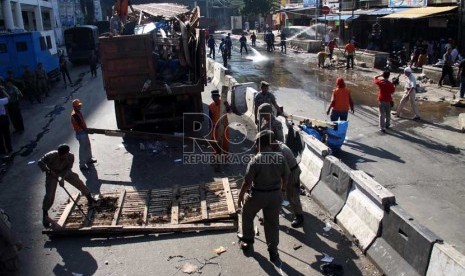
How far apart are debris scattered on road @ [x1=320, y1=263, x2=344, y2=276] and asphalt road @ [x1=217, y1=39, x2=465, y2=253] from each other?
1.76 metres

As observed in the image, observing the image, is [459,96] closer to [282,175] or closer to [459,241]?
[459,241]

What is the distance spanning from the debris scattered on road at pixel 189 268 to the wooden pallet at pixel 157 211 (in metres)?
0.83

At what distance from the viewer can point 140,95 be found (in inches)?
412

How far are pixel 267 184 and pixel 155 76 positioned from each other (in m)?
6.33

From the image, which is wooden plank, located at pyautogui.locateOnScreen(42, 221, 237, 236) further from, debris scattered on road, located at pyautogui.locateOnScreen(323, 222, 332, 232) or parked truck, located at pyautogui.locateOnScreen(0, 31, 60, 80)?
parked truck, located at pyautogui.locateOnScreen(0, 31, 60, 80)

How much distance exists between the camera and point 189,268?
17.8ft

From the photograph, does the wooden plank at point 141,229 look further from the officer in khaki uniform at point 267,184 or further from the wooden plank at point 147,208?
the officer in khaki uniform at point 267,184

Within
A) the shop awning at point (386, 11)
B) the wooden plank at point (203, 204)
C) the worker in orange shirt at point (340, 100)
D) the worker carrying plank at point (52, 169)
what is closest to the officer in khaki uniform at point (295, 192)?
the wooden plank at point (203, 204)

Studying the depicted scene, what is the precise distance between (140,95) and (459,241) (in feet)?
24.8

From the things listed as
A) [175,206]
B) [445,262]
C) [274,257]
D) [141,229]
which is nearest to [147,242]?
[141,229]

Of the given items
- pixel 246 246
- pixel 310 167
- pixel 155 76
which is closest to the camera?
pixel 246 246

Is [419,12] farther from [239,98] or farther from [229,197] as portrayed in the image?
[229,197]

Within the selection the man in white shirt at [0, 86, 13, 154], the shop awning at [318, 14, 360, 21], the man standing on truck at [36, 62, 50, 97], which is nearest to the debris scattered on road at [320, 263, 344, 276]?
the man in white shirt at [0, 86, 13, 154]

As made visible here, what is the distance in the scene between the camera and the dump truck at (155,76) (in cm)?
1020
